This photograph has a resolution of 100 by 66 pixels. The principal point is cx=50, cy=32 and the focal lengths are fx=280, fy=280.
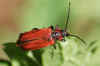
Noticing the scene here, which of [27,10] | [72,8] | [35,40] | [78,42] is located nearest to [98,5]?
[72,8]

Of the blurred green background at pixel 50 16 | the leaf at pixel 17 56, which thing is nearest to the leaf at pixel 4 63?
the leaf at pixel 17 56

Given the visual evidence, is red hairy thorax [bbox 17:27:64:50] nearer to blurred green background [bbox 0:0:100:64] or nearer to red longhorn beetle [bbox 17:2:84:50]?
red longhorn beetle [bbox 17:2:84:50]

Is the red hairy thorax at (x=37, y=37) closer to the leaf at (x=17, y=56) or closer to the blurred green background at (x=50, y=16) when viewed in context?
the blurred green background at (x=50, y=16)

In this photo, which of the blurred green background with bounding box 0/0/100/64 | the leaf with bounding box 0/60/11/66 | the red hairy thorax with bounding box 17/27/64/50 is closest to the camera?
the leaf with bounding box 0/60/11/66

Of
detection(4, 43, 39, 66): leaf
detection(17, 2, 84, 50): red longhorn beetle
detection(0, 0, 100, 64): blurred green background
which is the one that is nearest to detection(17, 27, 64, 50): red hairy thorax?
detection(17, 2, 84, 50): red longhorn beetle

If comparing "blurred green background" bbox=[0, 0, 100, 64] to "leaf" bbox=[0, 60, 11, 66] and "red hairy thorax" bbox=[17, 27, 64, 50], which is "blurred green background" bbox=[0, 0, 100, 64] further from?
"leaf" bbox=[0, 60, 11, 66]

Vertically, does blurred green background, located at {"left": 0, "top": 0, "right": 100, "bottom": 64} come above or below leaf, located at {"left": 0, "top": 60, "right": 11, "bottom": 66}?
above

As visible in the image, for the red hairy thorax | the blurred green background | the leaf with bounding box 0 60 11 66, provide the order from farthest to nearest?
the blurred green background < the red hairy thorax < the leaf with bounding box 0 60 11 66

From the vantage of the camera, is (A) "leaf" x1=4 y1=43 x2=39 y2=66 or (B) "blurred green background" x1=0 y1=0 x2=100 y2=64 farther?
(B) "blurred green background" x1=0 y1=0 x2=100 y2=64

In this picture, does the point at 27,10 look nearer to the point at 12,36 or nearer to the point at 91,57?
the point at 12,36
